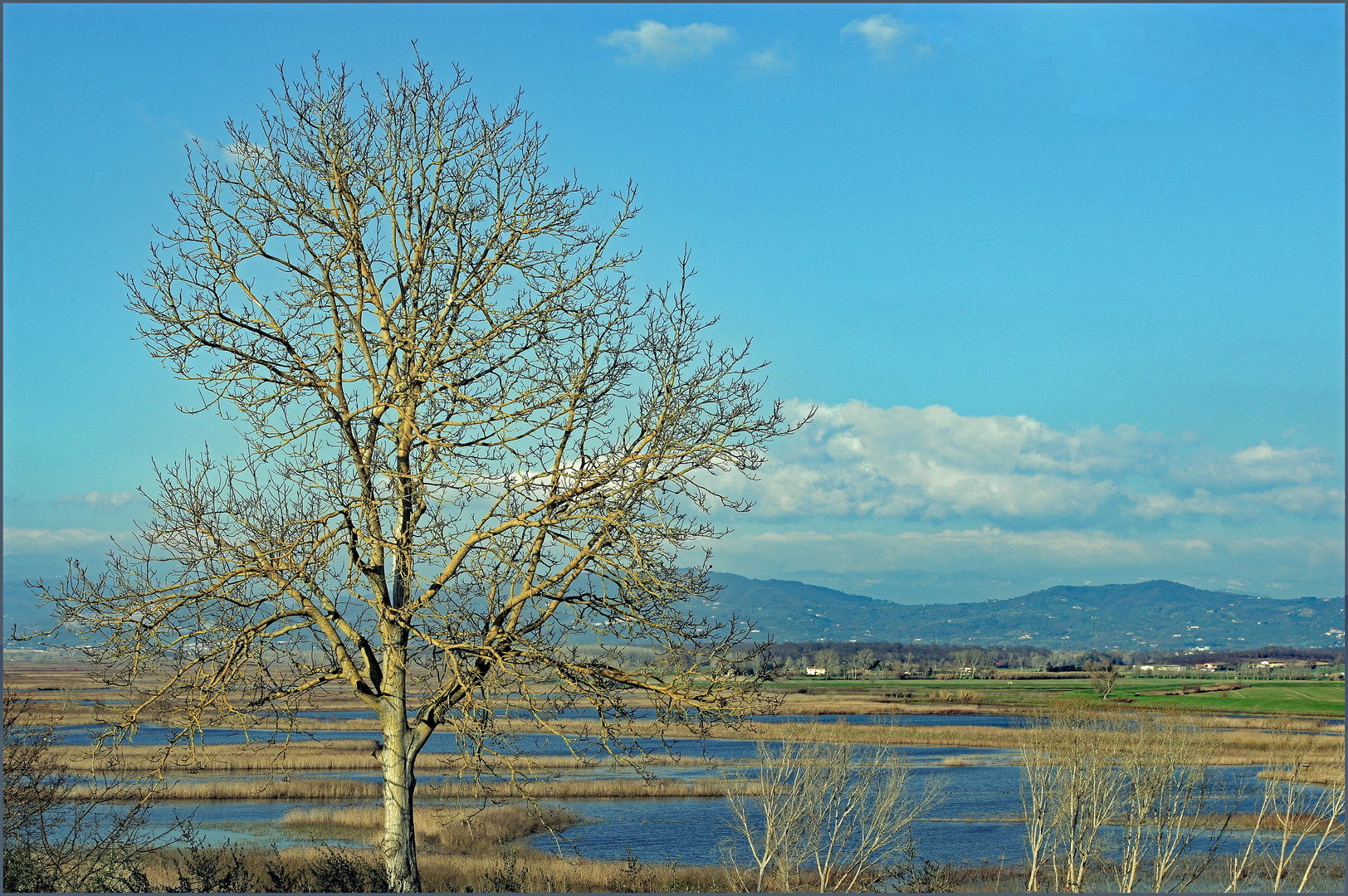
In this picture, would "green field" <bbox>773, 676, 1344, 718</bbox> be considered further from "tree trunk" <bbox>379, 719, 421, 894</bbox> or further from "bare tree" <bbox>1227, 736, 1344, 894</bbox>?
"tree trunk" <bbox>379, 719, 421, 894</bbox>

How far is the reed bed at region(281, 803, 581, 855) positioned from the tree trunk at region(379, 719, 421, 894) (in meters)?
20.8

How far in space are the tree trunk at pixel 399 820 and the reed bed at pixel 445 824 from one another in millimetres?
20775

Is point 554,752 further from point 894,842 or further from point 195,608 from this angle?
point 195,608

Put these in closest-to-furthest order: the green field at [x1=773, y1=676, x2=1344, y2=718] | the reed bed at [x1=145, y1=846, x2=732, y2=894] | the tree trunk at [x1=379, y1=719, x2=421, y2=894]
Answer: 1. the tree trunk at [x1=379, y1=719, x2=421, y2=894]
2. the reed bed at [x1=145, y1=846, x2=732, y2=894]
3. the green field at [x1=773, y1=676, x2=1344, y2=718]

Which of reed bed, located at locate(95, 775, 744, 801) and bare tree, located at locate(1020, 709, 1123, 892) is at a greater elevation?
bare tree, located at locate(1020, 709, 1123, 892)

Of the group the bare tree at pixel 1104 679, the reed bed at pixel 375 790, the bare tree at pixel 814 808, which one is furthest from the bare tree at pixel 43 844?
the bare tree at pixel 1104 679

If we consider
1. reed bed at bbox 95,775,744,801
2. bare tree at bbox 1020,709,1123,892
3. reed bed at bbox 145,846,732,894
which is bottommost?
reed bed at bbox 95,775,744,801

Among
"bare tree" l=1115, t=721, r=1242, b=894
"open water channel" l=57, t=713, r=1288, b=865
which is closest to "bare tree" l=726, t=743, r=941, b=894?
"open water channel" l=57, t=713, r=1288, b=865

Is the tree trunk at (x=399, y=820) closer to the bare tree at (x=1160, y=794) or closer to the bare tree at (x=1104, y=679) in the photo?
the bare tree at (x=1160, y=794)

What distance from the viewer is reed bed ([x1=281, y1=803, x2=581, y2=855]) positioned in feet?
105

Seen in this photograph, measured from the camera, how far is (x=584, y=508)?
36.1 feet

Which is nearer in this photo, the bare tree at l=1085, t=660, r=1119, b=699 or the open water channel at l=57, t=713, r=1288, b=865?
the open water channel at l=57, t=713, r=1288, b=865

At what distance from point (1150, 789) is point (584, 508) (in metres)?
21.1

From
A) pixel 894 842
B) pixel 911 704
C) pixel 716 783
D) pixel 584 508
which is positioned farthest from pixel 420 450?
Answer: pixel 911 704
